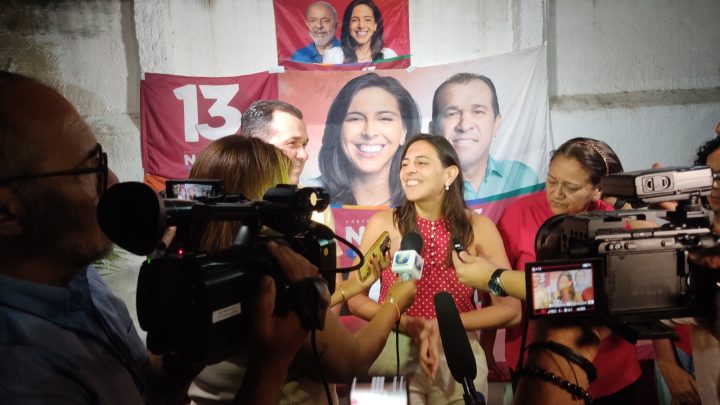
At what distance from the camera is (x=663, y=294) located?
120cm

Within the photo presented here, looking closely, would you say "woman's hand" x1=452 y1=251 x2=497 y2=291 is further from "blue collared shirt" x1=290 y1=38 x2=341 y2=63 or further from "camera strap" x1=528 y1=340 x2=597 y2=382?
"blue collared shirt" x1=290 y1=38 x2=341 y2=63

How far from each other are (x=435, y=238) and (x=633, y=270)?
1.56m

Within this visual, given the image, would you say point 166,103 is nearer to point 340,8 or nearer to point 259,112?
point 259,112

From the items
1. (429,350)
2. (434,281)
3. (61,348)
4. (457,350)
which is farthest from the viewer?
(434,281)

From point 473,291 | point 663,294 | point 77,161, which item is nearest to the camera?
point 77,161

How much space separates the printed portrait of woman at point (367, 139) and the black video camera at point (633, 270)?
2.34m

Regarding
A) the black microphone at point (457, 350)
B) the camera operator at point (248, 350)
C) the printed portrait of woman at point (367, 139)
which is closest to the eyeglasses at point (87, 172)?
the camera operator at point (248, 350)

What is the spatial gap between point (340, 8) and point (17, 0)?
104 inches

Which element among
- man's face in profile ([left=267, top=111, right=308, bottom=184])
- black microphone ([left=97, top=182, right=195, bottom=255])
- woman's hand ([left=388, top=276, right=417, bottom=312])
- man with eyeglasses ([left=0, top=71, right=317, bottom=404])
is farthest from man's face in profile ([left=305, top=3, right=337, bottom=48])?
black microphone ([left=97, top=182, right=195, bottom=255])

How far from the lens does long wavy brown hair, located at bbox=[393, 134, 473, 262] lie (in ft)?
9.02

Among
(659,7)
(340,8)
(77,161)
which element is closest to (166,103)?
(340,8)

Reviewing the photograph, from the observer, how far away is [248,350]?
1203 mm

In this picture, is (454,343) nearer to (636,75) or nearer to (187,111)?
(187,111)

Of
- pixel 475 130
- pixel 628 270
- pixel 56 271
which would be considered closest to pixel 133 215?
pixel 56 271
